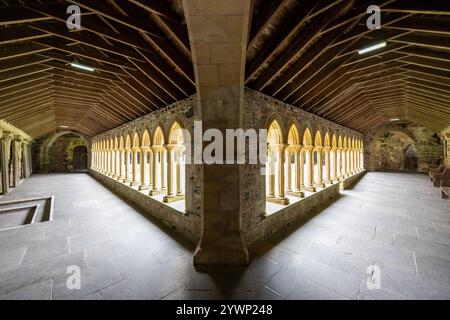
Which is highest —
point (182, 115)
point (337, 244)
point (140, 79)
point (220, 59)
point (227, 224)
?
point (140, 79)

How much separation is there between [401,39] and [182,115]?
4204mm

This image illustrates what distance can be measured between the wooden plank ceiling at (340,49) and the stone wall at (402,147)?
9.43 metres

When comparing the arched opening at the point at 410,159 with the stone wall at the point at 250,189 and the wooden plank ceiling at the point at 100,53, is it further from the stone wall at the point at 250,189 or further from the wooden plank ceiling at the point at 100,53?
the wooden plank ceiling at the point at 100,53

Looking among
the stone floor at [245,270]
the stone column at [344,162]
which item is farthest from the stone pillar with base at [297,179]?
the stone column at [344,162]

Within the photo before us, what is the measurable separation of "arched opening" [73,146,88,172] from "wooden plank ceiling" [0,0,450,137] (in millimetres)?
13568

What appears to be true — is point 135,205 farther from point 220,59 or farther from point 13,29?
point 220,59

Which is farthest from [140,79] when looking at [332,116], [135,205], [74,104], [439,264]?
[332,116]

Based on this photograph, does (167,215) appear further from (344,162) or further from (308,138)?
(344,162)

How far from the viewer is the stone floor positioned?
7.03 ft

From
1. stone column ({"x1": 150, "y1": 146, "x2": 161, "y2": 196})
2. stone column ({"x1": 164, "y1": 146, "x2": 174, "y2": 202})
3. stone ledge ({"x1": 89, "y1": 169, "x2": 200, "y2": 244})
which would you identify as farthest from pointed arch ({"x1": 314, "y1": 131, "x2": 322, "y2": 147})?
stone column ({"x1": 150, "y1": 146, "x2": 161, "y2": 196})

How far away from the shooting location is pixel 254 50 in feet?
9.90

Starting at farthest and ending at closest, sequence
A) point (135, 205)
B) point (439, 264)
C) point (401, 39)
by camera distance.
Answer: point (135, 205), point (401, 39), point (439, 264)

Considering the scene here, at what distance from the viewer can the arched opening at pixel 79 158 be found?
17.3 metres

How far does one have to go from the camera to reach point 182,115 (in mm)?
4043
